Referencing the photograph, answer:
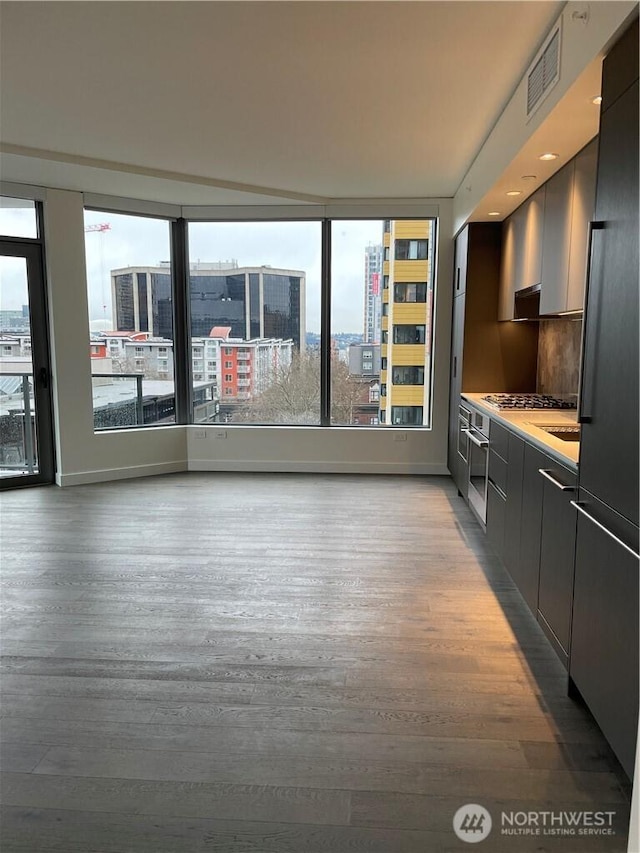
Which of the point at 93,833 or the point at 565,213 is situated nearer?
the point at 93,833

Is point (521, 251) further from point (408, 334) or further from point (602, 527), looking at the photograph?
point (602, 527)

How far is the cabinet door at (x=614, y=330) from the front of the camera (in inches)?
69.7

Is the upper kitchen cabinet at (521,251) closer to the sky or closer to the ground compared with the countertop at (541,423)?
closer to the sky

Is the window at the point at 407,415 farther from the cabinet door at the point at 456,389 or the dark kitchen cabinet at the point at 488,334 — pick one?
the dark kitchen cabinet at the point at 488,334

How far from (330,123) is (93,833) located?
3839mm

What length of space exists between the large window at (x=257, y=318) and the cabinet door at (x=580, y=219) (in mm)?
3454

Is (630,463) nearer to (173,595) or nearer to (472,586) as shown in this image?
(472,586)

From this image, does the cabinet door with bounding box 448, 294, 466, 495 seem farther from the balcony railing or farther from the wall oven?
the balcony railing

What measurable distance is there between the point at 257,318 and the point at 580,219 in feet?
12.7

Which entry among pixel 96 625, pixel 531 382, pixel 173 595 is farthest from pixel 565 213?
pixel 96 625

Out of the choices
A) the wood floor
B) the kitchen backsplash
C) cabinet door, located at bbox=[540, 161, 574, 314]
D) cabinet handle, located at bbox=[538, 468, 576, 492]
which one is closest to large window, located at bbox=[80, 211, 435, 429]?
the kitchen backsplash

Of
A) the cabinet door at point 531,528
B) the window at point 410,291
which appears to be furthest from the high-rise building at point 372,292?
the cabinet door at point 531,528

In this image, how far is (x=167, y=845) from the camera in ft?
5.41

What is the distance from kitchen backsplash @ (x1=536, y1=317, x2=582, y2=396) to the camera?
4.00 meters
